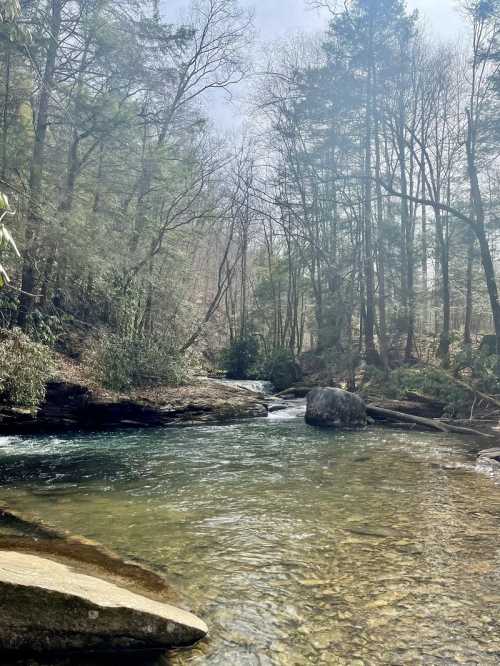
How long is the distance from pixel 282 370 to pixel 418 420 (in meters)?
11.0

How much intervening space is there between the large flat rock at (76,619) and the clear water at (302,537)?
11 centimetres

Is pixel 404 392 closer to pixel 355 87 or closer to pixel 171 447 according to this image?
pixel 171 447

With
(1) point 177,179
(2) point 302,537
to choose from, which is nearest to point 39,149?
→ (1) point 177,179

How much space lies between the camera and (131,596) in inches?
119

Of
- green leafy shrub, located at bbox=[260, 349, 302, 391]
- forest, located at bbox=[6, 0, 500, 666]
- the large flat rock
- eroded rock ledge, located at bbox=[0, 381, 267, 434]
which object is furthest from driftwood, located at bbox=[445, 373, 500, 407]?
the large flat rock

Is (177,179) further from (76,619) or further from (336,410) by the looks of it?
(76,619)

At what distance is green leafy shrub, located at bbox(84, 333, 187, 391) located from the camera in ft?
43.9

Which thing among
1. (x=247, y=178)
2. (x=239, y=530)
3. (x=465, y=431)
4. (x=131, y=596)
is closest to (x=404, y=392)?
(x=465, y=431)

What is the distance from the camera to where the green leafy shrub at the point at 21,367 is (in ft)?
27.8

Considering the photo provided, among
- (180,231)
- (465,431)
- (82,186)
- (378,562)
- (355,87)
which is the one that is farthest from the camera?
(180,231)

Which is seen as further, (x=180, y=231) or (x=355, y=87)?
(x=180, y=231)

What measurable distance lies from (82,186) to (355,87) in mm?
10473

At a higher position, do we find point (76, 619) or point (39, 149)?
point (39, 149)

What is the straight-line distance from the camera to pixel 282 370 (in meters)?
23.0
